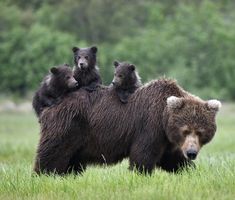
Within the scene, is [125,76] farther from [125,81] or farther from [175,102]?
[175,102]

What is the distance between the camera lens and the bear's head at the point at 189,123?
27.5ft

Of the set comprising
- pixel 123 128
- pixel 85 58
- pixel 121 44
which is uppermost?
pixel 85 58

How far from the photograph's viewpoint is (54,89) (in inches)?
385

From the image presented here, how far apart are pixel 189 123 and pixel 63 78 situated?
213 cm

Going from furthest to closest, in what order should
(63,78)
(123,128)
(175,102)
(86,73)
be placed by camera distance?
(86,73) → (63,78) → (123,128) → (175,102)

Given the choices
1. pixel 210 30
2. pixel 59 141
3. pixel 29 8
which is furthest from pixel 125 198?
pixel 29 8

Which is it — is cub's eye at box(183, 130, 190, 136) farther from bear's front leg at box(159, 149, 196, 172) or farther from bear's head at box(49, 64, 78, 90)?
bear's head at box(49, 64, 78, 90)

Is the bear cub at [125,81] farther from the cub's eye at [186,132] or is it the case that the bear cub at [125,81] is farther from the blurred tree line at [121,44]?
the blurred tree line at [121,44]

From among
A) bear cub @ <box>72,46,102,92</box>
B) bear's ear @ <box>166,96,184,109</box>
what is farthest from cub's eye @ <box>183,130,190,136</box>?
bear cub @ <box>72,46,102,92</box>

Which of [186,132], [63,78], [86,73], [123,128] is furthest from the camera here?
[86,73]

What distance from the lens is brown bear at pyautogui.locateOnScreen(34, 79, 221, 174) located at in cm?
859

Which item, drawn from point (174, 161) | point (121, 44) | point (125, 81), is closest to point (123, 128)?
point (174, 161)

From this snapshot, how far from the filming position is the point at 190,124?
8.44 metres

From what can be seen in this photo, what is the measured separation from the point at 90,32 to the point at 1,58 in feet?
31.9
